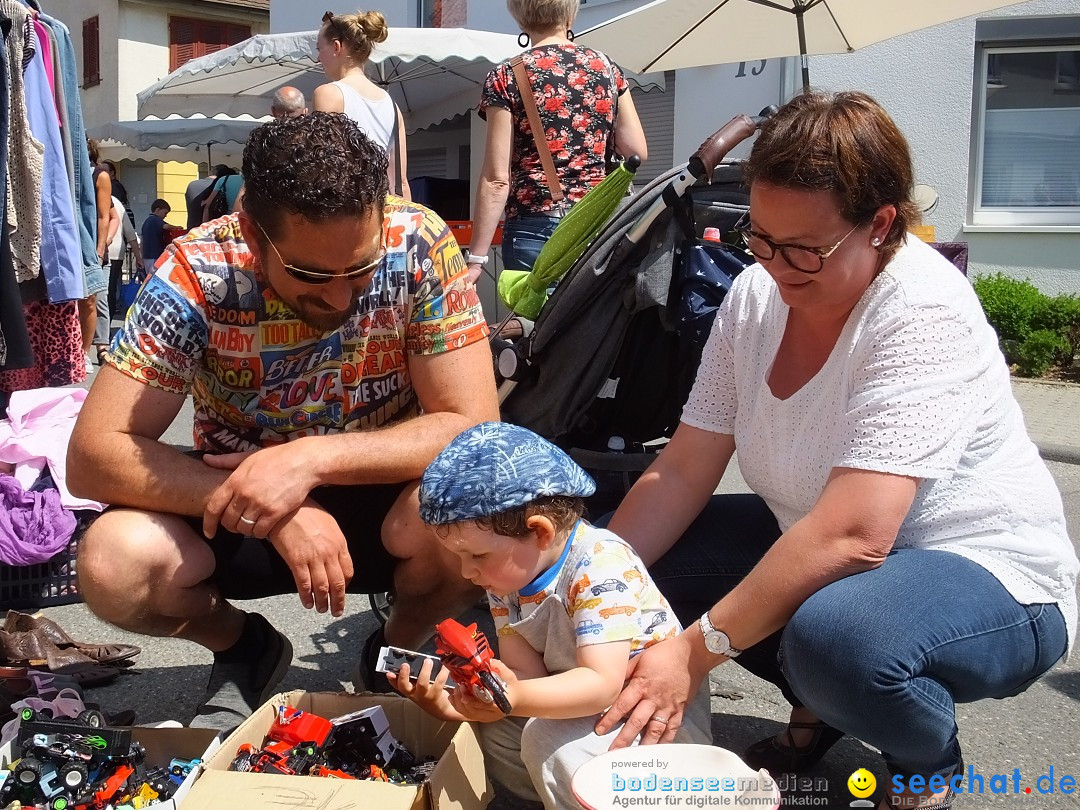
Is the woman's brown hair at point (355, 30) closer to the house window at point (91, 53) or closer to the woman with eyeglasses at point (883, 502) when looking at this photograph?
the woman with eyeglasses at point (883, 502)

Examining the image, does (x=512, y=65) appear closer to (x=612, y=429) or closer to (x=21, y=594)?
(x=612, y=429)

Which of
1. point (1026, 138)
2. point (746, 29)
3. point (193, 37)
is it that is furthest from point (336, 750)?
point (193, 37)

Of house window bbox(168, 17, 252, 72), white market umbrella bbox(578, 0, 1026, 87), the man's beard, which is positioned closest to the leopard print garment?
the man's beard

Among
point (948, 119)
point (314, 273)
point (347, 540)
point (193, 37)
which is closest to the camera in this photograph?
point (314, 273)

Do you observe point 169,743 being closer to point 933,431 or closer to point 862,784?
point 862,784

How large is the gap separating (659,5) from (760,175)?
4.79m

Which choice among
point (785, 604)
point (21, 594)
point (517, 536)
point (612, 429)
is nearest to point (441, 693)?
point (517, 536)

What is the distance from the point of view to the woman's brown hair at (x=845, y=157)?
1830 millimetres

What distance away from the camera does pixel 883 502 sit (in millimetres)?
1839

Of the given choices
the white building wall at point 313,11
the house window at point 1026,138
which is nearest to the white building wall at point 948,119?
the house window at point 1026,138

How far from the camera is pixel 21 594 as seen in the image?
3451 mm

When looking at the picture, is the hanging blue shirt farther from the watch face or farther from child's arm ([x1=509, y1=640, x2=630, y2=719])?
the watch face

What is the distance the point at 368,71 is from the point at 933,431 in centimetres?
1039

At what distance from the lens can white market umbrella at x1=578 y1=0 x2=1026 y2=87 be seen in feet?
19.6
